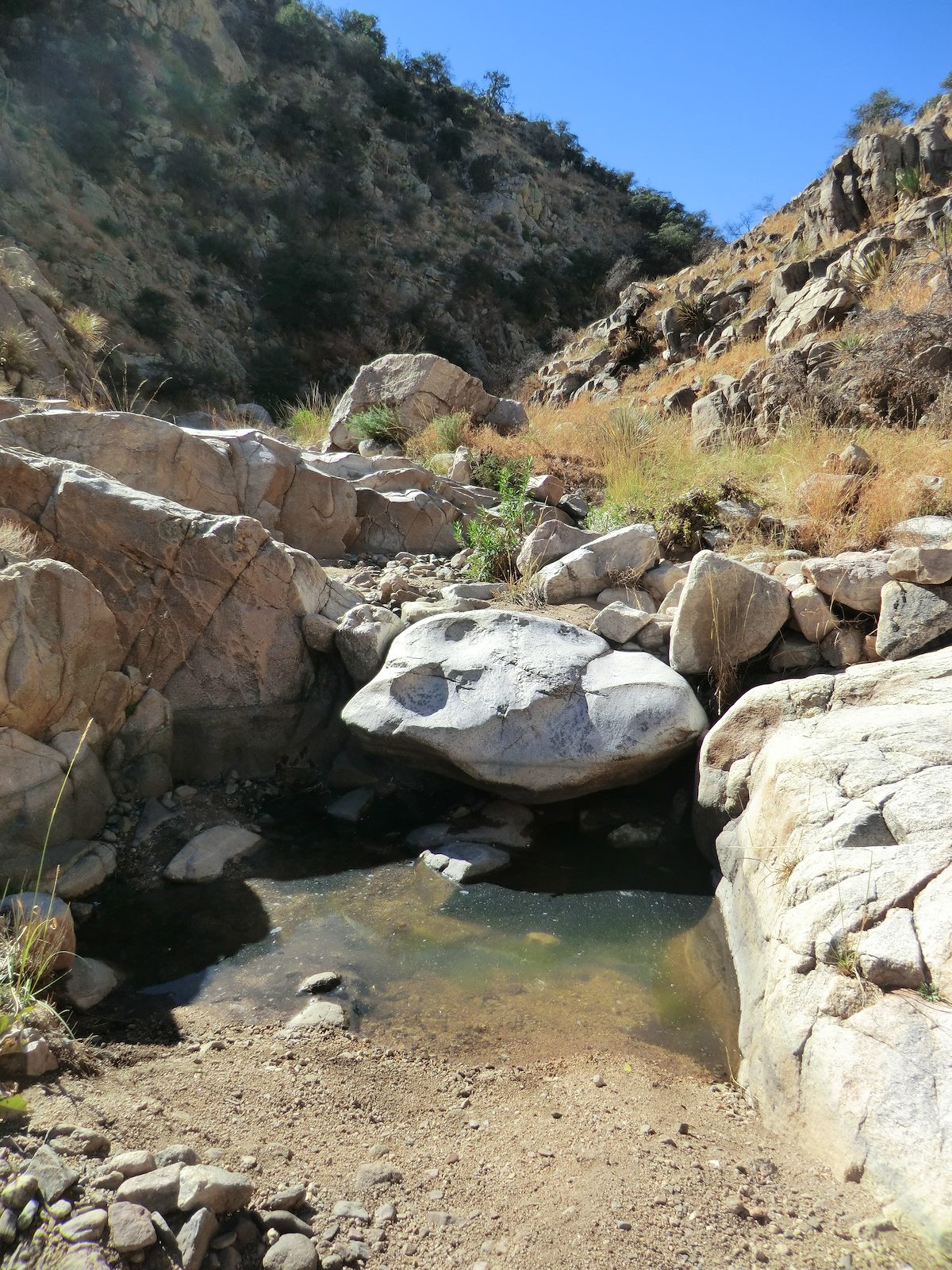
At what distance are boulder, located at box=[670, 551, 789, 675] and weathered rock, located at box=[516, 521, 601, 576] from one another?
71.2 inches

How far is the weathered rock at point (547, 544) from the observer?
6.68 m

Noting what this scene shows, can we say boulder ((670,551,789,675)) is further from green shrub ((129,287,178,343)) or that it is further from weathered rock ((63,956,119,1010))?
green shrub ((129,287,178,343))

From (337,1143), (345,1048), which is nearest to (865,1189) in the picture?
(337,1143)

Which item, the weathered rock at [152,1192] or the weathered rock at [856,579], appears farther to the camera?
the weathered rock at [856,579]

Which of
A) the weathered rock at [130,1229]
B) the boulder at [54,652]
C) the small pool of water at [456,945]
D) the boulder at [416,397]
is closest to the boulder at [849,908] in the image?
the small pool of water at [456,945]

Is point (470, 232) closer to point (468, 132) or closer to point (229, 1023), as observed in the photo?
point (468, 132)

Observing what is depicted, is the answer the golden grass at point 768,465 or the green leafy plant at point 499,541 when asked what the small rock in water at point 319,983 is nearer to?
the green leafy plant at point 499,541

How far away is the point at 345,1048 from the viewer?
313 cm

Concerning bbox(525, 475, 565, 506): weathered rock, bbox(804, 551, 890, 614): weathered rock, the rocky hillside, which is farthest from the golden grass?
the rocky hillside

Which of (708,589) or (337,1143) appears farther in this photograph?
(708,589)

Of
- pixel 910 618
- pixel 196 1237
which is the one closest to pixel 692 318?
pixel 910 618

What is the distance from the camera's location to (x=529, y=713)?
184 inches

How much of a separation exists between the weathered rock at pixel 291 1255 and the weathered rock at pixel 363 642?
3565mm

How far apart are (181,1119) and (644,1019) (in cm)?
185
